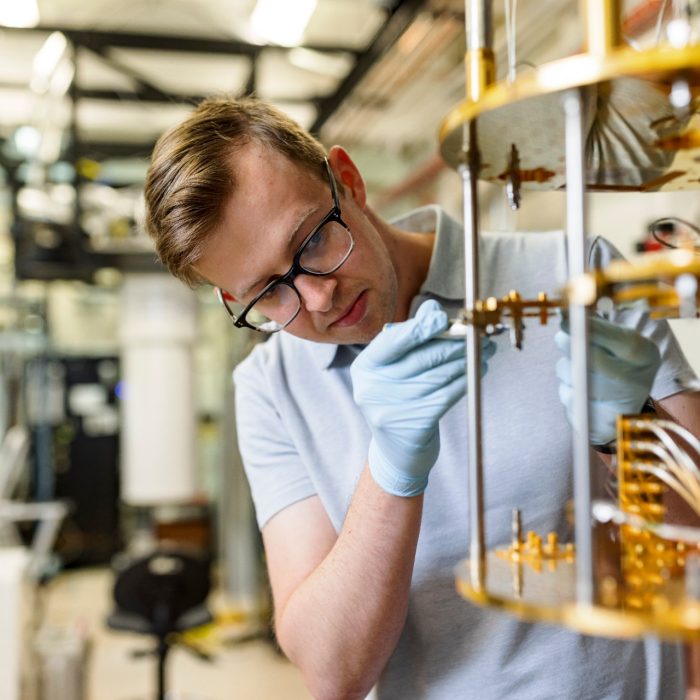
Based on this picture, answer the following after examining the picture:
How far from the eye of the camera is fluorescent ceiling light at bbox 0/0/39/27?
3232mm

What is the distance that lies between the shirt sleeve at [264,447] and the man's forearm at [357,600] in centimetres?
14

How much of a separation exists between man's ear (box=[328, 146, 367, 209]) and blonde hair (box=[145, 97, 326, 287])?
6 centimetres

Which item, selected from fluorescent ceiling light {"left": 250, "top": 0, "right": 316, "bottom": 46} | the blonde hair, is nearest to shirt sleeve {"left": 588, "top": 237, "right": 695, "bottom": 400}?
the blonde hair

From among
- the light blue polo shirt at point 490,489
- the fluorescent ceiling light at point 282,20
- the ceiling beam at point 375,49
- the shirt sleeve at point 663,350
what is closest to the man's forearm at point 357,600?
the light blue polo shirt at point 490,489

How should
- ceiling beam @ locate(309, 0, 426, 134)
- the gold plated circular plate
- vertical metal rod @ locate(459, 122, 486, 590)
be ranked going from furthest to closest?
ceiling beam @ locate(309, 0, 426, 134) < vertical metal rod @ locate(459, 122, 486, 590) < the gold plated circular plate

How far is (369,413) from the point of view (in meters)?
0.75

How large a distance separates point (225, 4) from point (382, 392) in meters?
3.12

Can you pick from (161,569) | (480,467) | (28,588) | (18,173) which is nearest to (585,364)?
(480,467)

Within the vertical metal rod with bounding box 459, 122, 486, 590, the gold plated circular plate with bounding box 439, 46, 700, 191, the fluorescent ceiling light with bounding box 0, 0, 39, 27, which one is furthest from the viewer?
the fluorescent ceiling light with bounding box 0, 0, 39, 27

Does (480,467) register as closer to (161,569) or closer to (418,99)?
(161,569)

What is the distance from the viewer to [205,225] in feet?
2.88

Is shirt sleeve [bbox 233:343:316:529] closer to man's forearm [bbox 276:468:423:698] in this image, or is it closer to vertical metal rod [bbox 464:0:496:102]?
man's forearm [bbox 276:468:423:698]

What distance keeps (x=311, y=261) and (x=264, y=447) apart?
1.12 feet

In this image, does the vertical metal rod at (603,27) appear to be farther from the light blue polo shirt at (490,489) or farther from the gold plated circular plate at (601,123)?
the light blue polo shirt at (490,489)
